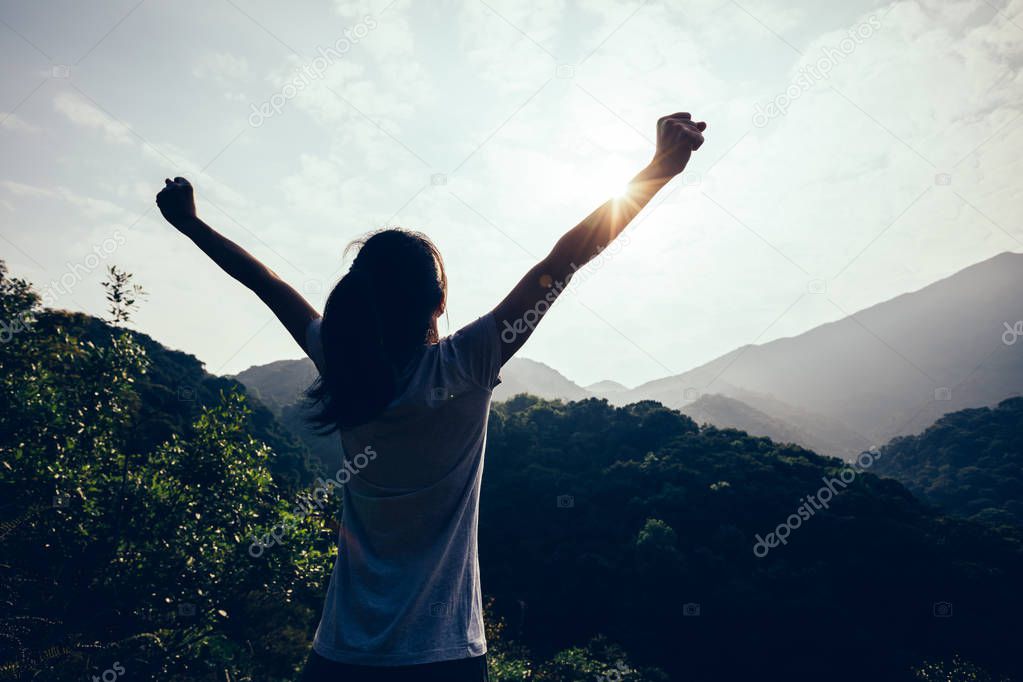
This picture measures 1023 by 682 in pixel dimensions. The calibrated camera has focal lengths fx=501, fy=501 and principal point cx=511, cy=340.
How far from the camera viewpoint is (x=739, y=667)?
972 inches

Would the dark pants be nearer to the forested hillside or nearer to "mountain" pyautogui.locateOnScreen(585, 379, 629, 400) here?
the forested hillside

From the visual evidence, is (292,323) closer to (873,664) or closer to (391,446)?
(391,446)

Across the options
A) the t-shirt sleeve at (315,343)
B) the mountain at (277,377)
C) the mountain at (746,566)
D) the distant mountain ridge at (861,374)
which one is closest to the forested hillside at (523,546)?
the mountain at (746,566)

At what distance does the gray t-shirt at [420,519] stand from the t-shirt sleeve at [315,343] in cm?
25

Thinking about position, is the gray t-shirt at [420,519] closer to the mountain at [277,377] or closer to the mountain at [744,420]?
the mountain at [744,420]

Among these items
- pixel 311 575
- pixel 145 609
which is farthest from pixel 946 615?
pixel 145 609

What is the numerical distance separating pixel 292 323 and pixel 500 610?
3182 centimetres

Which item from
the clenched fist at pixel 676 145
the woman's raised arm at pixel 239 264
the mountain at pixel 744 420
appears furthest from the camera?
the mountain at pixel 744 420

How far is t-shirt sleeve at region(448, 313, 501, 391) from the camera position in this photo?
1079 mm

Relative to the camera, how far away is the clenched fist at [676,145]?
121cm

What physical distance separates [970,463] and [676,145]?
67.8 metres

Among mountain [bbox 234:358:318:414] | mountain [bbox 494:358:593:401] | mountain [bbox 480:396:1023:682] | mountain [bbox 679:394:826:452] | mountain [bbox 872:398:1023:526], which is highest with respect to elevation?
mountain [bbox 494:358:593:401]

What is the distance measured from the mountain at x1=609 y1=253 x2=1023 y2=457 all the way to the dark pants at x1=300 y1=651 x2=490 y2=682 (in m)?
79.4

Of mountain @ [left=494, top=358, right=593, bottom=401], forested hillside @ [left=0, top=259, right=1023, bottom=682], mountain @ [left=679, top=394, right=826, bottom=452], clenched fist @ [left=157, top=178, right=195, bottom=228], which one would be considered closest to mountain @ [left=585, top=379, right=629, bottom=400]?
mountain @ [left=494, top=358, right=593, bottom=401]
